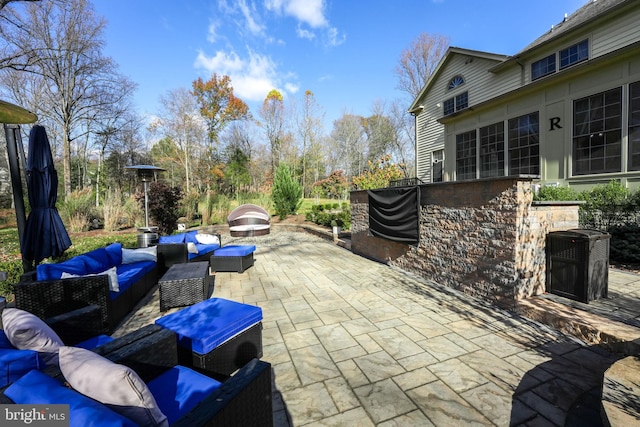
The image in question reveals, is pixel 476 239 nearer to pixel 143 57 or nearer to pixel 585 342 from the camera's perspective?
pixel 585 342

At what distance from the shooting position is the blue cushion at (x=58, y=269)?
308cm

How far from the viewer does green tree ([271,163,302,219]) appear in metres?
14.4

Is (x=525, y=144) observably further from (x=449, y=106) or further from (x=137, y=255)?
(x=137, y=255)

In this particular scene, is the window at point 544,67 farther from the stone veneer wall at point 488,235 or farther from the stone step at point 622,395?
the stone step at point 622,395

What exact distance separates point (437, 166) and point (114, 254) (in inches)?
500

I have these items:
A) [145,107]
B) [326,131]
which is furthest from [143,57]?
[326,131]

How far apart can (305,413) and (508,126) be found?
36.8ft

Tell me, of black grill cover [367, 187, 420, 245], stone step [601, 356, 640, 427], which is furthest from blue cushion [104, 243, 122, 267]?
stone step [601, 356, 640, 427]

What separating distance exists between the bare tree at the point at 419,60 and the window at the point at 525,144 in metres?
12.6

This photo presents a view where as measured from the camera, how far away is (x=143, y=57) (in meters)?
11.0

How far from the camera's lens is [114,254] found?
454cm

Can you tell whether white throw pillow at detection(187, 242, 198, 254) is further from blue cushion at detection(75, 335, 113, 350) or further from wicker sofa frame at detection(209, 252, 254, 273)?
blue cushion at detection(75, 335, 113, 350)

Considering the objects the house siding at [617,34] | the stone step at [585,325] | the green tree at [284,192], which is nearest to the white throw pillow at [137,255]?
the stone step at [585,325]

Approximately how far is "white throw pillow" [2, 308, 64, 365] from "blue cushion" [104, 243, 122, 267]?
288cm
